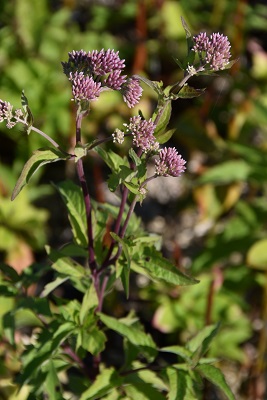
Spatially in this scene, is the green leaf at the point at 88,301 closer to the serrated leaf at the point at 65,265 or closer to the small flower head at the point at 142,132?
the serrated leaf at the point at 65,265

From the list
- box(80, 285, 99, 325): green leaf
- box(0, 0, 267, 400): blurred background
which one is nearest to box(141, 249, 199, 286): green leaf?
box(80, 285, 99, 325): green leaf

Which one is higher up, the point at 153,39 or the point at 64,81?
the point at 153,39

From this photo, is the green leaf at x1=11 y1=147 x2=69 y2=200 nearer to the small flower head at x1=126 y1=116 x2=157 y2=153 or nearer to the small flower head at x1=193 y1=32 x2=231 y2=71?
the small flower head at x1=126 y1=116 x2=157 y2=153

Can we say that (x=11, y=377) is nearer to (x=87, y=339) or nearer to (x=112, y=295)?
(x=112, y=295)

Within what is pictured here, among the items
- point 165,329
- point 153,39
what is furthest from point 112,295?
point 153,39

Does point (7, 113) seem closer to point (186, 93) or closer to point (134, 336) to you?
point (186, 93)

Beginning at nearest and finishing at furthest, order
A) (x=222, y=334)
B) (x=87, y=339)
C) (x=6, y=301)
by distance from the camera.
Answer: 1. (x=87, y=339)
2. (x=6, y=301)
3. (x=222, y=334)

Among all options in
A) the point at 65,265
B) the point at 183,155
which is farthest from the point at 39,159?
the point at 183,155
